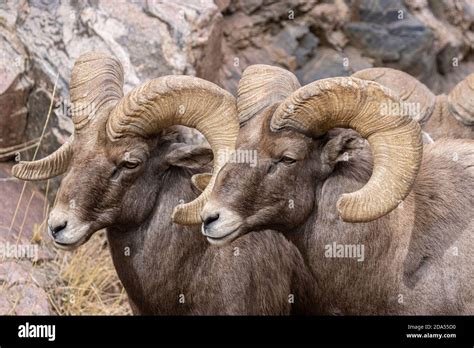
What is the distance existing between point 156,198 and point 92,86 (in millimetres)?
932

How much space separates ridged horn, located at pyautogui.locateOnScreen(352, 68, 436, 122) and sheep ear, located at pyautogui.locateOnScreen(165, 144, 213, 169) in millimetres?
2486

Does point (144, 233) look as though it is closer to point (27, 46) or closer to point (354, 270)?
point (354, 270)

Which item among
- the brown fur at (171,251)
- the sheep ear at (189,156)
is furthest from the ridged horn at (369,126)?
the brown fur at (171,251)

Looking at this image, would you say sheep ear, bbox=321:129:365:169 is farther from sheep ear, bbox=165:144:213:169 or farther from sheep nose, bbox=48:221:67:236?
sheep nose, bbox=48:221:67:236

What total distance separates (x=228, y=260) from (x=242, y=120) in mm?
1130

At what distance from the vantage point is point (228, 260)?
9.30 m

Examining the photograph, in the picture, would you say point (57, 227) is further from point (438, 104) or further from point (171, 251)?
point (438, 104)

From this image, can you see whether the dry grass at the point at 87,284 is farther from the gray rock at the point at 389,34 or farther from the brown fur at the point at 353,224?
the gray rock at the point at 389,34

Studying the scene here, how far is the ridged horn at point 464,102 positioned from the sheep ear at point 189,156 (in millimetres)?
2824

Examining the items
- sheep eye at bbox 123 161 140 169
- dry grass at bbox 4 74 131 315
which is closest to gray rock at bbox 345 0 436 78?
dry grass at bbox 4 74 131 315

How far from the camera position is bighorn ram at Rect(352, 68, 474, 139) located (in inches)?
433

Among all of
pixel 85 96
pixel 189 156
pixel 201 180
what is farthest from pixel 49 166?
pixel 201 180

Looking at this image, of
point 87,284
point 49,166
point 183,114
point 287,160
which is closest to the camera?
point 287,160

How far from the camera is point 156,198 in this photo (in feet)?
30.0
